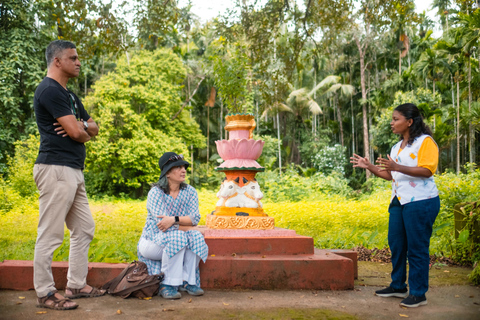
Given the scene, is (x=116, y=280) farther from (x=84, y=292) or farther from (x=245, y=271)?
(x=245, y=271)

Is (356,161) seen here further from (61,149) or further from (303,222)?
(303,222)

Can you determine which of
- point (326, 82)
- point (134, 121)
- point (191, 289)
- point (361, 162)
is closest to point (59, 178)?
point (191, 289)

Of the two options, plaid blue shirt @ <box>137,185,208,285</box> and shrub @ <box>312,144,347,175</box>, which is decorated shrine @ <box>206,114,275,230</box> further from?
shrub @ <box>312,144,347,175</box>

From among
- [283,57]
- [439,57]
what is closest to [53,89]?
[283,57]

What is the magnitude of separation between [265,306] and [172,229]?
1.07 m

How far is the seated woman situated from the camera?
3.46 metres

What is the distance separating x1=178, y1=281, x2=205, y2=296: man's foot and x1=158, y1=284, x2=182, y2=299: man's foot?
14cm

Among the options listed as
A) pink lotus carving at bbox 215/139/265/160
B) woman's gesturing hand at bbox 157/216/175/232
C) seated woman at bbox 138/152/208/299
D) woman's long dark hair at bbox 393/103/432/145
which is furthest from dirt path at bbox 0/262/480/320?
pink lotus carving at bbox 215/139/265/160

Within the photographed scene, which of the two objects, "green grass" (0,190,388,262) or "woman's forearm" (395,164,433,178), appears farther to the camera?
"green grass" (0,190,388,262)

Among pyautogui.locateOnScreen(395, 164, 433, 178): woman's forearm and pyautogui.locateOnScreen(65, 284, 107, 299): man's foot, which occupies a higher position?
pyautogui.locateOnScreen(395, 164, 433, 178): woman's forearm

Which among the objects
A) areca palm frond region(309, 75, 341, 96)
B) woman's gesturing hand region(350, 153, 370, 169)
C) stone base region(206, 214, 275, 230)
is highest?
areca palm frond region(309, 75, 341, 96)

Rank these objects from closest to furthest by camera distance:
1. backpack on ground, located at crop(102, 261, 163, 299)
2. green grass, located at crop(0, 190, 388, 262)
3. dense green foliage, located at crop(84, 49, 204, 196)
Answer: backpack on ground, located at crop(102, 261, 163, 299) < green grass, located at crop(0, 190, 388, 262) < dense green foliage, located at crop(84, 49, 204, 196)

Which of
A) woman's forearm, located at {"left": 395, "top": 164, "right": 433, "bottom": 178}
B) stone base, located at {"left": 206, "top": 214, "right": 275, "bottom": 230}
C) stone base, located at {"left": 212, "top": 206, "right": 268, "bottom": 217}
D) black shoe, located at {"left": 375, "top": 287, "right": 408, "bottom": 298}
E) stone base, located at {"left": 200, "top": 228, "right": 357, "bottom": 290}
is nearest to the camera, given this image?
woman's forearm, located at {"left": 395, "top": 164, "right": 433, "bottom": 178}

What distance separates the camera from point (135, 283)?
3395 millimetres
